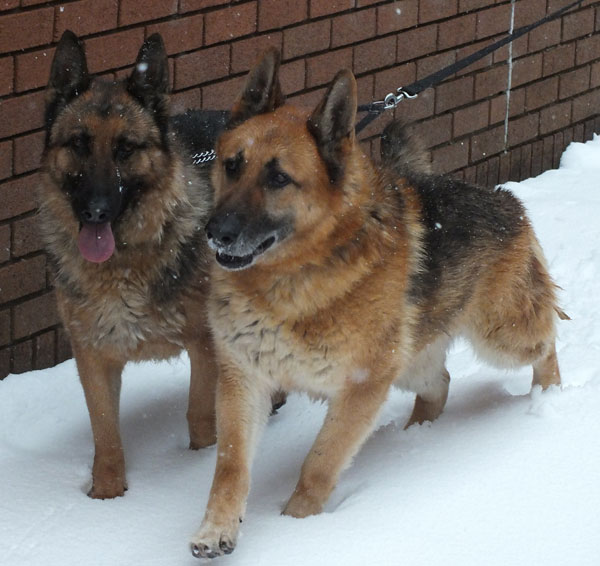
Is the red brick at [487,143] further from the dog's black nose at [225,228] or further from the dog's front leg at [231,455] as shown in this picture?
the dog's black nose at [225,228]

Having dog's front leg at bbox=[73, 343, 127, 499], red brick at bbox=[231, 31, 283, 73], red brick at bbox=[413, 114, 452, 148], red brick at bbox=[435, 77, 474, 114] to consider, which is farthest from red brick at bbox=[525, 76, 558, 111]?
dog's front leg at bbox=[73, 343, 127, 499]

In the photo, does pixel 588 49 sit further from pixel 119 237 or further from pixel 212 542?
pixel 212 542

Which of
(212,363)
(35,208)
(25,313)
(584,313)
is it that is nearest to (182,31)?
(35,208)

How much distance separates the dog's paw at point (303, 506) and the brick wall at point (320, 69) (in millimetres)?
1891

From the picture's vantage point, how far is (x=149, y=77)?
4.17 meters

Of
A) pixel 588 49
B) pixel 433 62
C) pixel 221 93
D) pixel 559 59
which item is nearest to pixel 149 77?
pixel 221 93

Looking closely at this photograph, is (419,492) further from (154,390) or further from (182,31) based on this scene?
(182,31)

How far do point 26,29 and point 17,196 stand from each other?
2.51ft

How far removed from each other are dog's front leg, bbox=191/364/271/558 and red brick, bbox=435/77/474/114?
3.72 m

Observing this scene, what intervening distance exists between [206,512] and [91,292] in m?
1.04

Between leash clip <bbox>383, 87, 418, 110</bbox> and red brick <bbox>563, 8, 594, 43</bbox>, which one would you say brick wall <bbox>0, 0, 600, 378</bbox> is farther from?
leash clip <bbox>383, 87, 418, 110</bbox>

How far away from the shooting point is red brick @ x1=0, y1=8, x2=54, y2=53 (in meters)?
4.72

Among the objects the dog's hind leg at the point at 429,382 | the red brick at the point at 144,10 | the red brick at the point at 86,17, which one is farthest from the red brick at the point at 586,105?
the red brick at the point at 86,17

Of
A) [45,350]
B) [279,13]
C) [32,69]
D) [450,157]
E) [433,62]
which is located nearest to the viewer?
[32,69]
